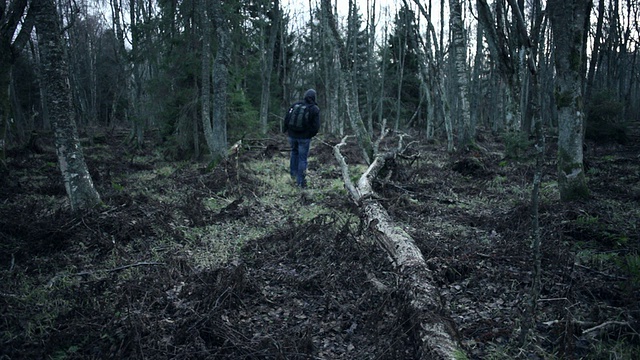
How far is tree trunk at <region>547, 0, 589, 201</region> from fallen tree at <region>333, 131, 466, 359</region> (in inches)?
130

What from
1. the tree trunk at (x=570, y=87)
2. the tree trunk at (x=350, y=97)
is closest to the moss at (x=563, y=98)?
the tree trunk at (x=570, y=87)

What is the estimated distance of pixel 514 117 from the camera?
11414 mm

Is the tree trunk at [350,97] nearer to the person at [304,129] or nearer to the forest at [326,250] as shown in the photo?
the forest at [326,250]

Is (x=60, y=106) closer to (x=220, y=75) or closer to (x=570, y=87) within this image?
(x=220, y=75)

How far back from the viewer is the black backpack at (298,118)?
871 cm

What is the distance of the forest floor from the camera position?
2.83 m

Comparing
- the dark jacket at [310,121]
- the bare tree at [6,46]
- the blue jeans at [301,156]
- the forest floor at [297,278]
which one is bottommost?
the forest floor at [297,278]

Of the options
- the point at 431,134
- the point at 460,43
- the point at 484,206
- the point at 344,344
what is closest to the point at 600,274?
the point at 344,344

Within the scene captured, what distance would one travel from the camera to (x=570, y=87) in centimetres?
575

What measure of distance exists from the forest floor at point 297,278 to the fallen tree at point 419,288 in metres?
0.12

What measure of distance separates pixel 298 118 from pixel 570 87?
540 centimetres

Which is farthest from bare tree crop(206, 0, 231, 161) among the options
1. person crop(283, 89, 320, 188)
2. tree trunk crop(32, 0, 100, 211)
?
tree trunk crop(32, 0, 100, 211)

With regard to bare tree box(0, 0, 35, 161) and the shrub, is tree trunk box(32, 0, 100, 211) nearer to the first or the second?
bare tree box(0, 0, 35, 161)

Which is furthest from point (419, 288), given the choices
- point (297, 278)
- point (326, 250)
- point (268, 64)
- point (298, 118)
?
point (268, 64)
